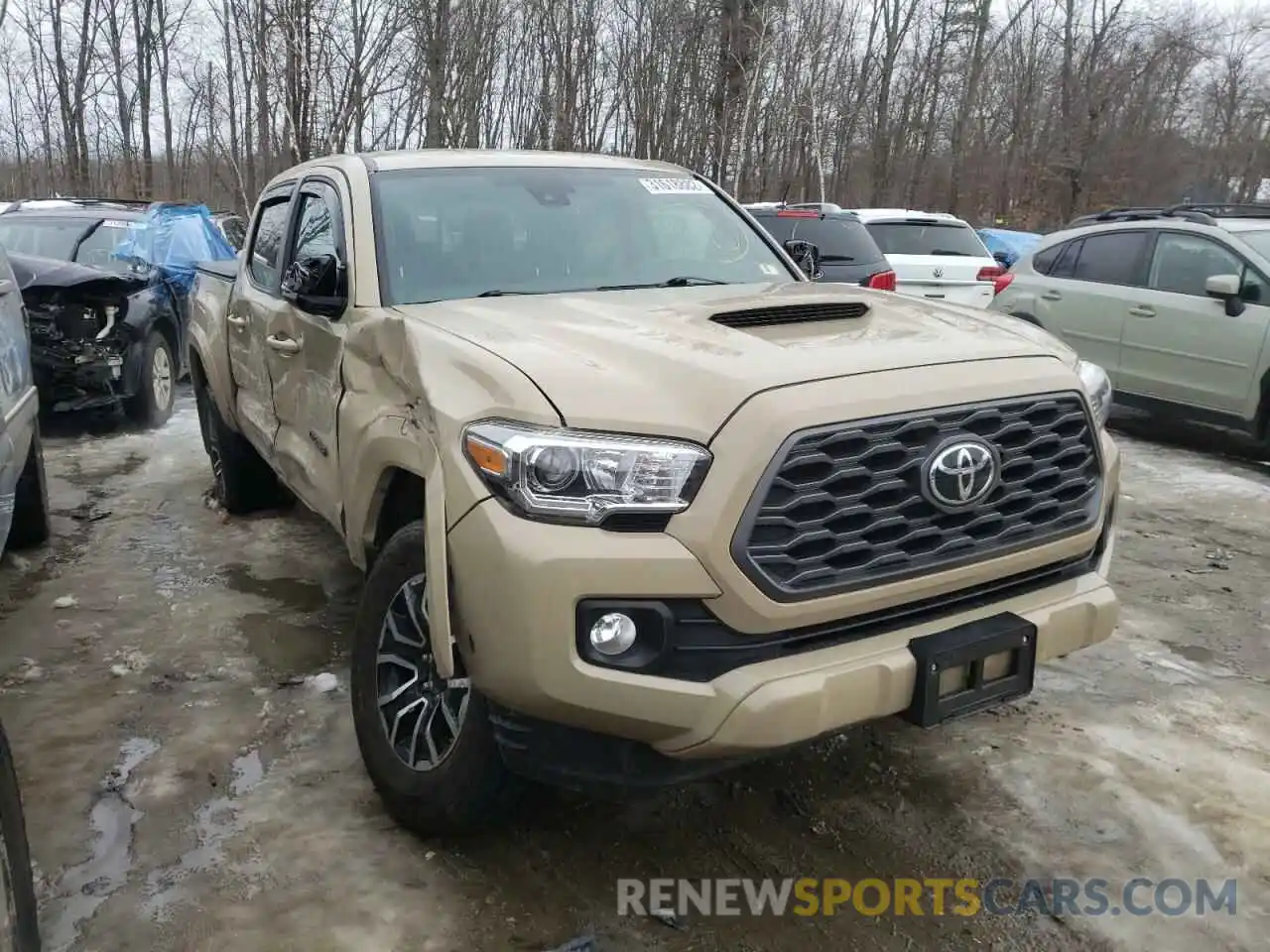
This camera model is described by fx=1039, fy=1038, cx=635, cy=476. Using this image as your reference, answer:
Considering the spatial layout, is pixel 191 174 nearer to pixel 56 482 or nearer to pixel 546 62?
pixel 546 62

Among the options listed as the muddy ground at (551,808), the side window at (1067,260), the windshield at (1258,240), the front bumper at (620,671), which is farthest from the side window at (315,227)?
the side window at (1067,260)

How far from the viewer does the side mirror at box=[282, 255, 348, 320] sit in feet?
11.1

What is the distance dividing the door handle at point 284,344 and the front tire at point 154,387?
451 cm

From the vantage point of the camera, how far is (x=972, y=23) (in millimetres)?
31953

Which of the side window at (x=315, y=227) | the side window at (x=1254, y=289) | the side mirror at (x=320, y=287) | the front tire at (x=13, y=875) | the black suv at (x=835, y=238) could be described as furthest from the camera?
the black suv at (x=835, y=238)

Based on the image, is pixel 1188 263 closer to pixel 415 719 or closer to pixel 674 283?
pixel 674 283

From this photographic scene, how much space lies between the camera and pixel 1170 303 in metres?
7.62

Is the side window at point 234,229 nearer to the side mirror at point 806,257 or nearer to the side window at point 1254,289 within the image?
the side mirror at point 806,257

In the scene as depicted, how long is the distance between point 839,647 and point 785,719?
240 millimetres

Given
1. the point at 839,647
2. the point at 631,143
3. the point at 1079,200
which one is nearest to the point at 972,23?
the point at 1079,200

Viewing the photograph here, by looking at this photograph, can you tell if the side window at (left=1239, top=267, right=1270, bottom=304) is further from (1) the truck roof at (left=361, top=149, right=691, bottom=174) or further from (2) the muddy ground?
(1) the truck roof at (left=361, top=149, right=691, bottom=174)

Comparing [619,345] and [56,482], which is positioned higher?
[619,345]

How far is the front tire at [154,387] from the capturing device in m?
8.14

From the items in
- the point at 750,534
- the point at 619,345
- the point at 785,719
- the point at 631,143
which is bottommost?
the point at 785,719
